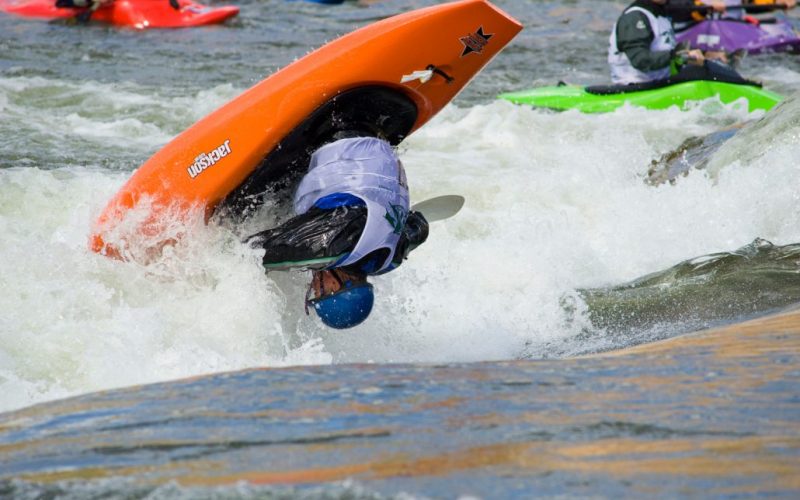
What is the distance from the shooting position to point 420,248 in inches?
224

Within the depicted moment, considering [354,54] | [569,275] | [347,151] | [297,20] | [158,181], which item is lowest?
[297,20]

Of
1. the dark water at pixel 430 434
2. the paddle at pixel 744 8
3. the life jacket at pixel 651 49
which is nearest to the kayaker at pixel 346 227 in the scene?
the dark water at pixel 430 434

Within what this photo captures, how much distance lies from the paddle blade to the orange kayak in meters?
0.45

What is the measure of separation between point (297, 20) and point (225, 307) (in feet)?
37.6

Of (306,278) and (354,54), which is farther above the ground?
(354,54)

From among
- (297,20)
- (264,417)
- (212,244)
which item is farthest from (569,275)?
(297,20)

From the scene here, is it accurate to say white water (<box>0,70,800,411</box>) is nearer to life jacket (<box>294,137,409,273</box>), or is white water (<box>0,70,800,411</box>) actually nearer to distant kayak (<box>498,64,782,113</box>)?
distant kayak (<box>498,64,782,113</box>)

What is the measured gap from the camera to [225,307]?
12.7ft

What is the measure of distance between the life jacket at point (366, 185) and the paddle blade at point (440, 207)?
0.57m

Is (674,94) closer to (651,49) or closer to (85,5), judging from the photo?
(651,49)

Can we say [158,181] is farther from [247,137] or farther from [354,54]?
[354,54]

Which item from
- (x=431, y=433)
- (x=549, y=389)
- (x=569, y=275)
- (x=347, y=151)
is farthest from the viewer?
(x=569, y=275)

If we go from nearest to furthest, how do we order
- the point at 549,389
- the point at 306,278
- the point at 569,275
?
the point at 549,389
the point at 306,278
the point at 569,275

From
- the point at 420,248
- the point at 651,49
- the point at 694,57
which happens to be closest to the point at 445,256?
the point at 420,248
